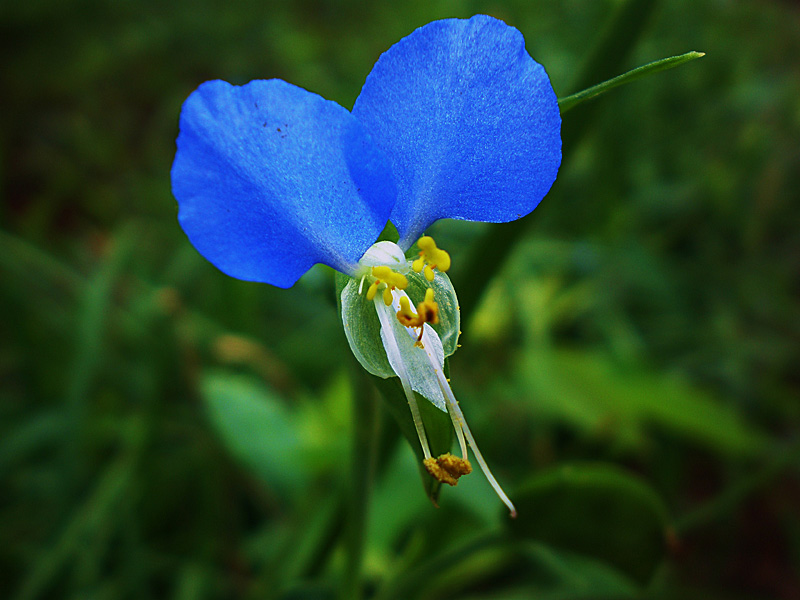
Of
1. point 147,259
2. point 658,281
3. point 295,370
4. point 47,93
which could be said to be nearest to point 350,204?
point 295,370

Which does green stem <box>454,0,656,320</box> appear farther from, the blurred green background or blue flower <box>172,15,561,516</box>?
blue flower <box>172,15,561,516</box>

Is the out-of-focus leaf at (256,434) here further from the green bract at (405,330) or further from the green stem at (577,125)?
the green bract at (405,330)

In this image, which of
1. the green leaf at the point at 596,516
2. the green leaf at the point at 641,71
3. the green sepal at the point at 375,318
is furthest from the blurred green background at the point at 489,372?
the green leaf at the point at 641,71

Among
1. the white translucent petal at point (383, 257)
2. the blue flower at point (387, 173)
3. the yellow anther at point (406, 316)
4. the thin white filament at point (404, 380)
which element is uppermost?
the blue flower at point (387, 173)

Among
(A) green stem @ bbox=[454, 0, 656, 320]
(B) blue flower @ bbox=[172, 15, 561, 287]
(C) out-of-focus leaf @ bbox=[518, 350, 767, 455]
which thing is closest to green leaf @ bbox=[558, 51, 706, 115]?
(B) blue flower @ bbox=[172, 15, 561, 287]

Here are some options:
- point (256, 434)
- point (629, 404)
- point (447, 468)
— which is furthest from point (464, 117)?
point (629, 404)

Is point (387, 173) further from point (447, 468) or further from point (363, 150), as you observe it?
point (447, 468)

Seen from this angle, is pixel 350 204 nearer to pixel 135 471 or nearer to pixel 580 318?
pixel 135 471
